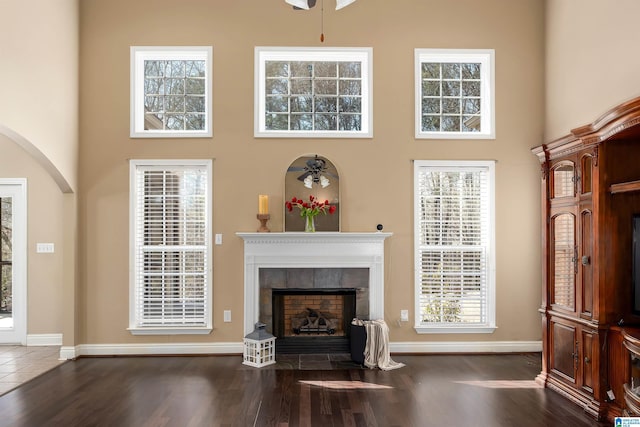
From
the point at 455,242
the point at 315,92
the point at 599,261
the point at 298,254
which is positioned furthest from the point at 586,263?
the point at 315,92

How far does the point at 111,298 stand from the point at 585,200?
5111 millimetres

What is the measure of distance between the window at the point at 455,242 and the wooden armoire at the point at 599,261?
136 centimetres

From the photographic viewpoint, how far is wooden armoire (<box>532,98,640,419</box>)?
3660mm

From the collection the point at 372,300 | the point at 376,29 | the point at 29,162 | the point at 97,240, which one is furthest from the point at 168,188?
the point at 376,29

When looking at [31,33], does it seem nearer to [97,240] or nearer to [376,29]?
[97,240]

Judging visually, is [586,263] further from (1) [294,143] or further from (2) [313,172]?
(1) [294,143]

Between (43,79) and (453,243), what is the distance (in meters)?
4.87

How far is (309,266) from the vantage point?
5375mm

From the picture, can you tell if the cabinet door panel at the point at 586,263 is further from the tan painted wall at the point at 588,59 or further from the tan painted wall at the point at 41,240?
the tan painted wall at the point at 41,240

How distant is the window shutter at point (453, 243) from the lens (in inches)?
220

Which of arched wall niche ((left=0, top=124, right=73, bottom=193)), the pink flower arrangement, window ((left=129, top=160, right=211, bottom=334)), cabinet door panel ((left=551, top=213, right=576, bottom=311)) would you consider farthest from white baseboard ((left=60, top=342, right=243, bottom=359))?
cabinet door panel ((left=551, top=213, right=576, bottom=311))

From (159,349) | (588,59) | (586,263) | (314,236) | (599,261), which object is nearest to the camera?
(599,261)

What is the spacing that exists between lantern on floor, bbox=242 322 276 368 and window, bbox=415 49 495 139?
3054 mm

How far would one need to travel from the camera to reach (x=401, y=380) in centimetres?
460
